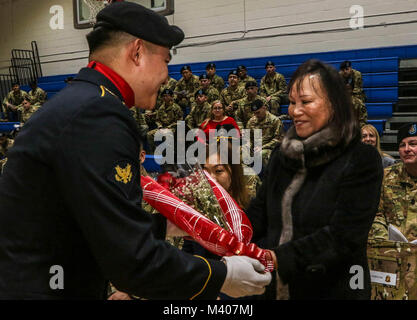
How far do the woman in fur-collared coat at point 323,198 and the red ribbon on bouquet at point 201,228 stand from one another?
11 centimetres

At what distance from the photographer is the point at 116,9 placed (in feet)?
3.75

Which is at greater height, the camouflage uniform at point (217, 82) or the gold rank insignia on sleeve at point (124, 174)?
the camouflage uniform at point (217, 82)

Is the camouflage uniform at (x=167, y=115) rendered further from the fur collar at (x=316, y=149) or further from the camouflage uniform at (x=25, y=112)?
the fur collar at (x=316, y=149)

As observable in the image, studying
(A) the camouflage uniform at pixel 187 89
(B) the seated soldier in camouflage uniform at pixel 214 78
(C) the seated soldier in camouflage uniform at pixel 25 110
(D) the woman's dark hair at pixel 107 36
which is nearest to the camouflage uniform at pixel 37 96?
(C) the seated soldier in camouflage uniform at pixel 25 110

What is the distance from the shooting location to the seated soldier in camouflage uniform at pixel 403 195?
9.61 ft

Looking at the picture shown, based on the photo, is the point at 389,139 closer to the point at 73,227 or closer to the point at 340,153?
the point at 340,153

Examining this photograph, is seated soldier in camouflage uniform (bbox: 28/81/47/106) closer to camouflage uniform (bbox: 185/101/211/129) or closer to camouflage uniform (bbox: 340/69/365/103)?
camouflage uniform (bbox: 185/101/211/129)

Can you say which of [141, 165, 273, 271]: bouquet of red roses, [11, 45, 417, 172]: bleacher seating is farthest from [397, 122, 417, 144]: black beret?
[11, 45, 417, 172]: bleacher seating

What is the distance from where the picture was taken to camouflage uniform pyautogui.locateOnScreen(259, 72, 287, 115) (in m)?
8.50

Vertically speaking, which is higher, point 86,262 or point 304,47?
point 304,47

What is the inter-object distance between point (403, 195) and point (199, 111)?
642cm

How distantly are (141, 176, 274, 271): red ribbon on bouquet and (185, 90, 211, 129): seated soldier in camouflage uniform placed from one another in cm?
744

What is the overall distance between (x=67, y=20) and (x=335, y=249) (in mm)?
13022

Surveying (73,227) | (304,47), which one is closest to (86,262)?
(73,227)
